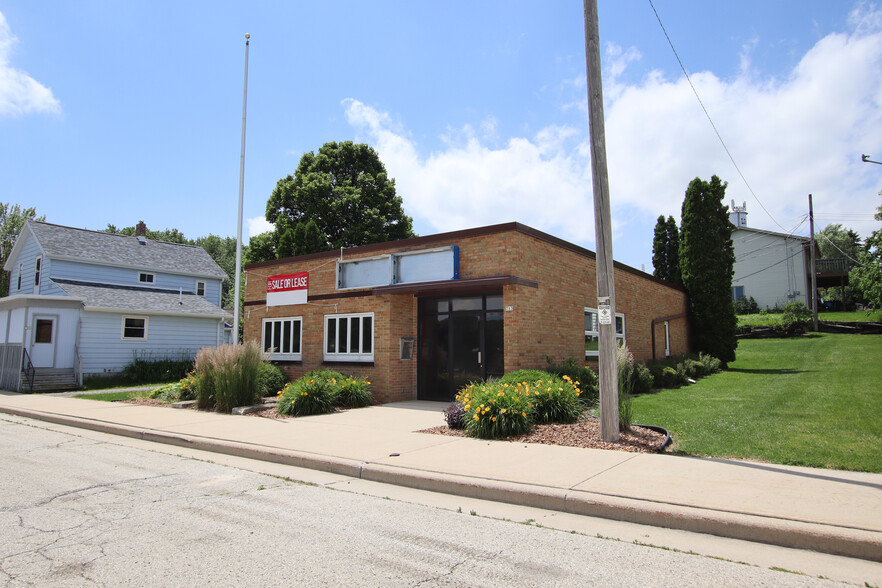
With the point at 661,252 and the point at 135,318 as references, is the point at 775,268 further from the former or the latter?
the point at 135,318

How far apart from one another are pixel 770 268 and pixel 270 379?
39.1 m

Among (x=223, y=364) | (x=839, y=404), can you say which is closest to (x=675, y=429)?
(x=839, y=404)

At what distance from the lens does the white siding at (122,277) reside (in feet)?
87.6

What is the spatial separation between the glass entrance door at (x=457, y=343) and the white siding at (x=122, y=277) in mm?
21203

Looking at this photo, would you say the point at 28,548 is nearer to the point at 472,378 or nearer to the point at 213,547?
the point at 213,547

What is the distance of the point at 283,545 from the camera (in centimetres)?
449

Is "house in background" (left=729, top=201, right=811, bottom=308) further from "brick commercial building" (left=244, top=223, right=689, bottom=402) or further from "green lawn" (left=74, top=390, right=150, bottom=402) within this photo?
"green lawn" (left=74, top=390, right=150, bottom=402)

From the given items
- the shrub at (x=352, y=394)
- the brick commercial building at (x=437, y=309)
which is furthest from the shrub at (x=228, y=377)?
the brick commercial building at (x=437, y=309)

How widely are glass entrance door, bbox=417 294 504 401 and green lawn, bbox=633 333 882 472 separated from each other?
12.1ft

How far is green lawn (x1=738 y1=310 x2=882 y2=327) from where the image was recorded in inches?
1320

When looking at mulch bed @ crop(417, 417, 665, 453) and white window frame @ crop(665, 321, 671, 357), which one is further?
white window frame @ crop(665, 321, 671, 357)

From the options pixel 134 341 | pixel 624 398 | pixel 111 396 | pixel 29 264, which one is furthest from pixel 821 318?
pixel 29 264

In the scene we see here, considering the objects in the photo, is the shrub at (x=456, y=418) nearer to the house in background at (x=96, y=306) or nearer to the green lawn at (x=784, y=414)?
the green lawn at (x=784, y=414)

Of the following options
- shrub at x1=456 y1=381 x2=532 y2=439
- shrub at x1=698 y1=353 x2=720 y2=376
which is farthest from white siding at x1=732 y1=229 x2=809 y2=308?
shrub at x1=456 y1=381 x2=532 y2=439
